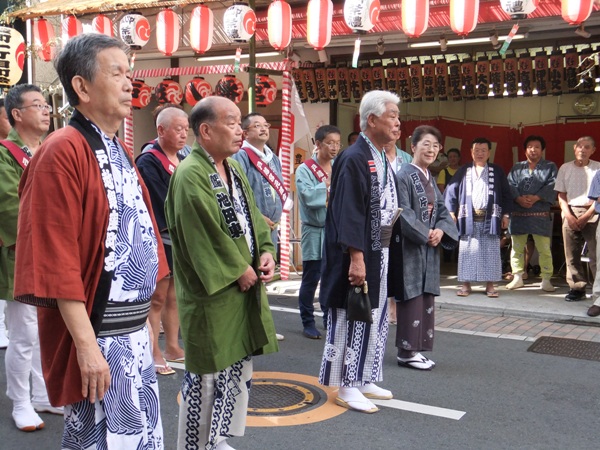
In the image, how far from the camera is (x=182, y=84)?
43.1 feet

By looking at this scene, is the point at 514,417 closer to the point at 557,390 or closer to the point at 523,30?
the point at 557,390

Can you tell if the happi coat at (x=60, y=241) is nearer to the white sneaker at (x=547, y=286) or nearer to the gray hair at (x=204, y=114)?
the gray hair at (x=204, y=114)

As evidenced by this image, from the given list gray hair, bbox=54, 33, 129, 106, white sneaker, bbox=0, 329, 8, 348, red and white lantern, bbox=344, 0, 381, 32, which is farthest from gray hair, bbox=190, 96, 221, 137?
red and white lantern, bbox=344, 0, 381, 32

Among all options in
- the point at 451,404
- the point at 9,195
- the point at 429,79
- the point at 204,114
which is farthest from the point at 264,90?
the point at 204,114

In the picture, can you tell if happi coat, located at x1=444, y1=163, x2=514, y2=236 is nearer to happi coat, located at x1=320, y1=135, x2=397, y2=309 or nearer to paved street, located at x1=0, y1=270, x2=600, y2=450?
paved street, located at x1=0, y1=270, x2=600, y2=450

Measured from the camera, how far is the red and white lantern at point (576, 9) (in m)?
7.31

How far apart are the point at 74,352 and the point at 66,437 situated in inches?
17.5

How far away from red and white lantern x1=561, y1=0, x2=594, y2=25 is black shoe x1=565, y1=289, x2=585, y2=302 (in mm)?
3487

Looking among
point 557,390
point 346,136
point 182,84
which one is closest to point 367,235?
point 557,390

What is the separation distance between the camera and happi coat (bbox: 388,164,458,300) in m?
5.32

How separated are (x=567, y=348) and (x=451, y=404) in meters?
2.22

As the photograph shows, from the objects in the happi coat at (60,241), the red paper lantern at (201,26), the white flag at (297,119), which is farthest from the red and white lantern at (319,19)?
the happi coat at (60,241)

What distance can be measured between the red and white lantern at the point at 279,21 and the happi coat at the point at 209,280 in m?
6.36

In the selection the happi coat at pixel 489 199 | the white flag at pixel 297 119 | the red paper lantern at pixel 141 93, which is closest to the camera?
the happi coat at pixel 489 199
